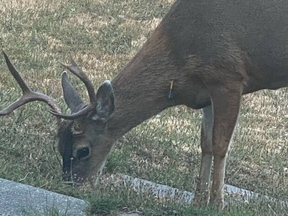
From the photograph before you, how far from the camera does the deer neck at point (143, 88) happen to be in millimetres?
7590

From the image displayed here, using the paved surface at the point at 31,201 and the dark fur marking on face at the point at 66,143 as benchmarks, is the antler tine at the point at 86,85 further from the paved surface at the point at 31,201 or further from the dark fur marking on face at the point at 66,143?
the paved surface at the point at 31,201

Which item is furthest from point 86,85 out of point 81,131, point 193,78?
point 193,78

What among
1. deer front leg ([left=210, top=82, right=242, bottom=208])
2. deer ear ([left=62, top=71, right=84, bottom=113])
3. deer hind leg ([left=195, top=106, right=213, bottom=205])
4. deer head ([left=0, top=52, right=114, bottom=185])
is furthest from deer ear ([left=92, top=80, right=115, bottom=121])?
deer hind leg ([left=195, top=106, right=213, bottom=205])

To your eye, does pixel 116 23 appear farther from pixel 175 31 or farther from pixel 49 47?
pixel 175 31

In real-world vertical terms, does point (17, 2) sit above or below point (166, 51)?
above

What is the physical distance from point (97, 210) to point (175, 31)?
6.58 ft

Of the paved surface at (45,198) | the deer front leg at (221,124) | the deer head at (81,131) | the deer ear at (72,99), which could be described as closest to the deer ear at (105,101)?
the deer head at (81,131)

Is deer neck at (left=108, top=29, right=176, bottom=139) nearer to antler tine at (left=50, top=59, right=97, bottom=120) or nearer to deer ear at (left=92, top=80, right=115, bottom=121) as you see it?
deer ear at (left=92, top=80, right=115, bottom=121)

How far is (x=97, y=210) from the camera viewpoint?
246 inches

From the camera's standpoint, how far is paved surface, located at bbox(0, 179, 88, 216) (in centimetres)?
614

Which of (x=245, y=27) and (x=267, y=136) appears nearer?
(x=245, y=27)

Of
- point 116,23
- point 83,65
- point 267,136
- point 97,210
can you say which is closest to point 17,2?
point 116,23

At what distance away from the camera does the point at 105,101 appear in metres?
7.43

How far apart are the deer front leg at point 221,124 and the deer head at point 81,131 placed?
0.93 meters
